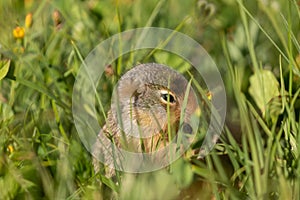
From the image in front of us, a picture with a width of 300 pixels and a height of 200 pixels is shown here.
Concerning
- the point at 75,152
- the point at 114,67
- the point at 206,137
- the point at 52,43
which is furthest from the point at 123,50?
the point at 206,137

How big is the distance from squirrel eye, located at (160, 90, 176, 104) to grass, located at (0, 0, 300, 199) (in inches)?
6.8

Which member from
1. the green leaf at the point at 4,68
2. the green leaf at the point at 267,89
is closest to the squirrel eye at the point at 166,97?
the green leaf at the point at 267,89

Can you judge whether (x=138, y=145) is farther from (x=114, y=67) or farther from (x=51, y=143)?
(x=114, y=67)

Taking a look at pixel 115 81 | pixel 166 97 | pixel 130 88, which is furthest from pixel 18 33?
pixel 166 97

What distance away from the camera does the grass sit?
5.91 ft

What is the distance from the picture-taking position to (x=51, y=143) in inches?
90.1

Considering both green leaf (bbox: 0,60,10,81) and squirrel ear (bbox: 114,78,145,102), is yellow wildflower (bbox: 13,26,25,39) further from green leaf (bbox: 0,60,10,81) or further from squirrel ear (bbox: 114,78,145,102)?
squirrel ear (bbox: 114,78,145,102)

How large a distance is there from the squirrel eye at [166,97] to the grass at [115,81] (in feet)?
0.57

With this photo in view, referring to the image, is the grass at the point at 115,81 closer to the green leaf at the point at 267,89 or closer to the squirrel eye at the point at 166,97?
the green leaf at the point at 267,89

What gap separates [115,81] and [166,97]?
276 mm

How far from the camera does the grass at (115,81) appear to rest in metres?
1.80

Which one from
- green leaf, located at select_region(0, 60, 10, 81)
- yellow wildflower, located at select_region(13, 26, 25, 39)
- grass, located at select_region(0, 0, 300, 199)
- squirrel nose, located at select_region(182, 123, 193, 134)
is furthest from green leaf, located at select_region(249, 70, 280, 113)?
yellow wildflower, located at select_region(13, 26, 25, 39)

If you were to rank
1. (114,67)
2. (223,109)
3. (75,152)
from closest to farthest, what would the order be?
(75,152) < (223,109) < (114,67)

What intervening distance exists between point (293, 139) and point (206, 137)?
0.24m
